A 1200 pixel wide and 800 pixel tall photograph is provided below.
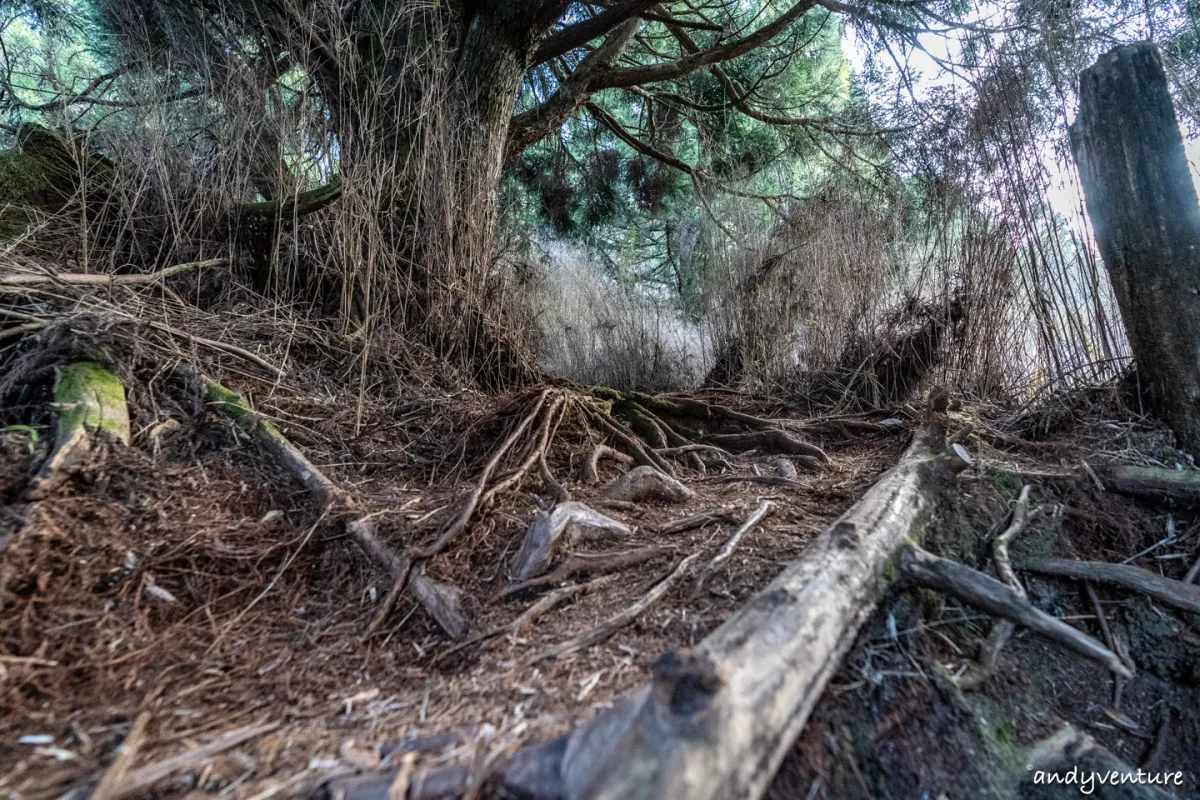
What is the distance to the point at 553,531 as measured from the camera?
1759 millimetres

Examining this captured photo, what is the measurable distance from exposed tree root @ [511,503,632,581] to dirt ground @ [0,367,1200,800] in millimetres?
60

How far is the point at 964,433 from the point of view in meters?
2.50

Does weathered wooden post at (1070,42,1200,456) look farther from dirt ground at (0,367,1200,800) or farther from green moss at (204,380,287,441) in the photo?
green moss at (204,380,287,441)

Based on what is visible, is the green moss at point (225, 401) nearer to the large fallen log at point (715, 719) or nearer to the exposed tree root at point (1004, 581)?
the large fallen log at point (715, 719)

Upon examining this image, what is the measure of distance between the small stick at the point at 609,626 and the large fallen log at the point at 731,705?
36 centimetres

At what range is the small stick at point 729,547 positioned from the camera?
1.49m

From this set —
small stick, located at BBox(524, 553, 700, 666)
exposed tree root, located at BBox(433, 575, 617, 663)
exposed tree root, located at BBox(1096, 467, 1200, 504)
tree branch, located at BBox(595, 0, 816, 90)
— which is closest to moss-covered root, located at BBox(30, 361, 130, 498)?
exposed tree root, located at BBox(433, 575, 617, 663)

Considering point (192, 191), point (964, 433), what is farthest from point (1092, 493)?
point (192, 191)

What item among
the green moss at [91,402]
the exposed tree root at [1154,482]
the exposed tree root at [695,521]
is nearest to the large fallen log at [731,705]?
the exposed tree root at [695,521]

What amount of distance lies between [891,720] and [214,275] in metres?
3.85

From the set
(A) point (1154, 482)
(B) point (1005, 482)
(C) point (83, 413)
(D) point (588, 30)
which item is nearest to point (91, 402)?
(C) point (83, 413)

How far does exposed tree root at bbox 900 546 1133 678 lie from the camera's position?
1111 mm

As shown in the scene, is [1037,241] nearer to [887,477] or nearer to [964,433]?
[964,433]

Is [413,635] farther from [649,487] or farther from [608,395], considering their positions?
[608,395]
